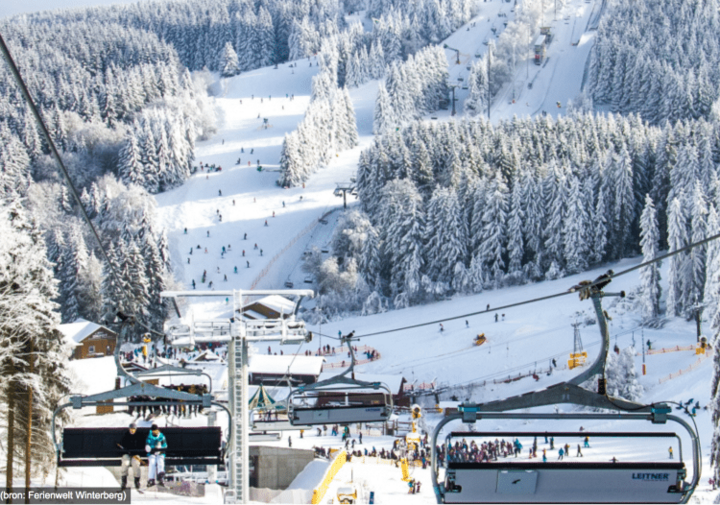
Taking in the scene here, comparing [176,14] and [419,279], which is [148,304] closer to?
[419,279]

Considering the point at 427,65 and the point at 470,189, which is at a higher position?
the point at 427,65

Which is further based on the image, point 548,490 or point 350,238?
point 350,238

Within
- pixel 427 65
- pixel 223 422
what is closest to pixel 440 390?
pixel 223 422

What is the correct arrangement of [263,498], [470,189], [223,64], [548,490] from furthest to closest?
[223,64] < [470,189] < [263,498] < [548,490]

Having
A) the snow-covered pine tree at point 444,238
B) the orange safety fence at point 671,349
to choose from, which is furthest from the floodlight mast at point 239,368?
the snow-covered pine tree at point 444,238

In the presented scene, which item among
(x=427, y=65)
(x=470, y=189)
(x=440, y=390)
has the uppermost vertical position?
(x=427, y=65)

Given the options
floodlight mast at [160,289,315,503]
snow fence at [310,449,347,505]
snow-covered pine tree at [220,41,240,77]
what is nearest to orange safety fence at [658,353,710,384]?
snow fence at [310,449,347,505]

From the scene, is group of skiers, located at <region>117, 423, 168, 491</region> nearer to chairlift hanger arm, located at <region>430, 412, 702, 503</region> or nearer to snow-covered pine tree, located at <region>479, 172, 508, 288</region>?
chairlift hanger arm, located at <region>430, 412, 702, 503</region>
